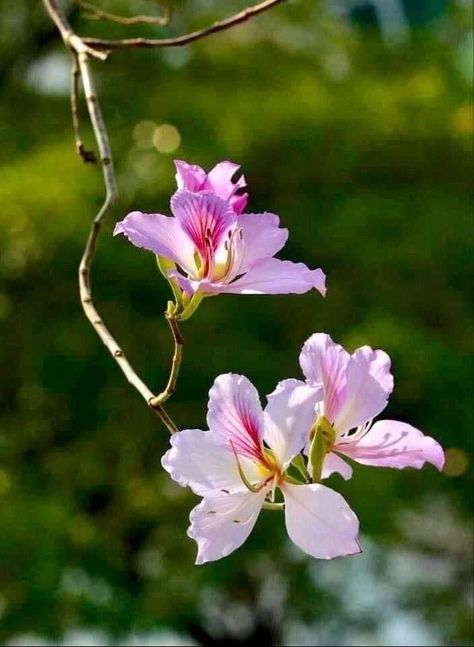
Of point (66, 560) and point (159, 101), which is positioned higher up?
point (159, 101)

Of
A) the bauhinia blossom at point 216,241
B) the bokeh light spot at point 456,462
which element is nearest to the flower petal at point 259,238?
the bauhinia blossom at point 216,241

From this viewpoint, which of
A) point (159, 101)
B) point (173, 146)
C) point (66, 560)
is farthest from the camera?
point (159, 101)

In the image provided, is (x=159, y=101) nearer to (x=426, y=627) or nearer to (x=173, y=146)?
(x=173, y=146)

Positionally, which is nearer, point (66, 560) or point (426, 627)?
point (66, 560)

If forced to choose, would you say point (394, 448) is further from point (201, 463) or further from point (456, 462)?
point (456, 462)

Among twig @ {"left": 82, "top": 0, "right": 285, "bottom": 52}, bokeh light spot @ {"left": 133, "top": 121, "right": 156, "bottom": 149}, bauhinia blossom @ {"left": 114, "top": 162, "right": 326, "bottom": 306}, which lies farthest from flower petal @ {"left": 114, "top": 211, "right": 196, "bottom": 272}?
bokeh light spot @ {"left": 133, "top": 121, "right": 156, "bottom": 149}

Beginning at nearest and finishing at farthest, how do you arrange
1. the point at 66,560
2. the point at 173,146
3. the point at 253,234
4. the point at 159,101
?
the point at 253,234, the point at 66,560, the point at 173,146, the point at 159,101

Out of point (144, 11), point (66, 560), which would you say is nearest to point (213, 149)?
point (144, 11)
